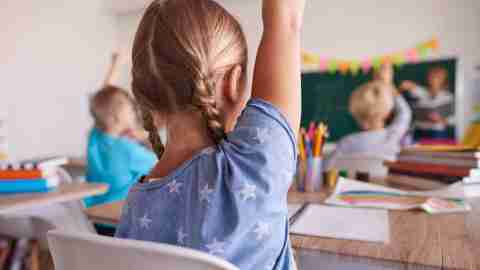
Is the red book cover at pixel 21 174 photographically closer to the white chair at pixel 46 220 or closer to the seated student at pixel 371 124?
the white chair at pixel 46 220

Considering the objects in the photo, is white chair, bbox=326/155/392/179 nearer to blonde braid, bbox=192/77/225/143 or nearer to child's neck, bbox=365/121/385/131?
child's neck, bbox=365/121/385/131

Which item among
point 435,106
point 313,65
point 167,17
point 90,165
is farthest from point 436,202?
point 313,65

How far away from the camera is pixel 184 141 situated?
2.00 ft

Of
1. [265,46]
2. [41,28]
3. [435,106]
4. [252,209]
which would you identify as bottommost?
[435,106]

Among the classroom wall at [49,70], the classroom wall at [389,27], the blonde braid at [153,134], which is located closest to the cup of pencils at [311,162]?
the blonde braid at [153,134]

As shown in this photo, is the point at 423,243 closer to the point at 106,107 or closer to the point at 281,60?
the point at 281,60

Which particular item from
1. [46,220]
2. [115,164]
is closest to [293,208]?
[46,220]

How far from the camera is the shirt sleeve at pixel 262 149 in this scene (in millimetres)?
506

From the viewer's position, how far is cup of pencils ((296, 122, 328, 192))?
1169 mm

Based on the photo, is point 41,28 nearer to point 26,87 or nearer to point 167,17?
point 26,87

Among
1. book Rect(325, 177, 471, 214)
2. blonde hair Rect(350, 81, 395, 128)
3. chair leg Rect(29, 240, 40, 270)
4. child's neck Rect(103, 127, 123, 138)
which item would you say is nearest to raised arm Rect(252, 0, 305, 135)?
book Rect(325, 177, 471, 214)

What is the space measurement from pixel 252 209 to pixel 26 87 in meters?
3.29

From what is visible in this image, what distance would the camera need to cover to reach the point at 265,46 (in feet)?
1.76

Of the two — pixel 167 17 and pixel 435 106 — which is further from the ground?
pixel 167 17
